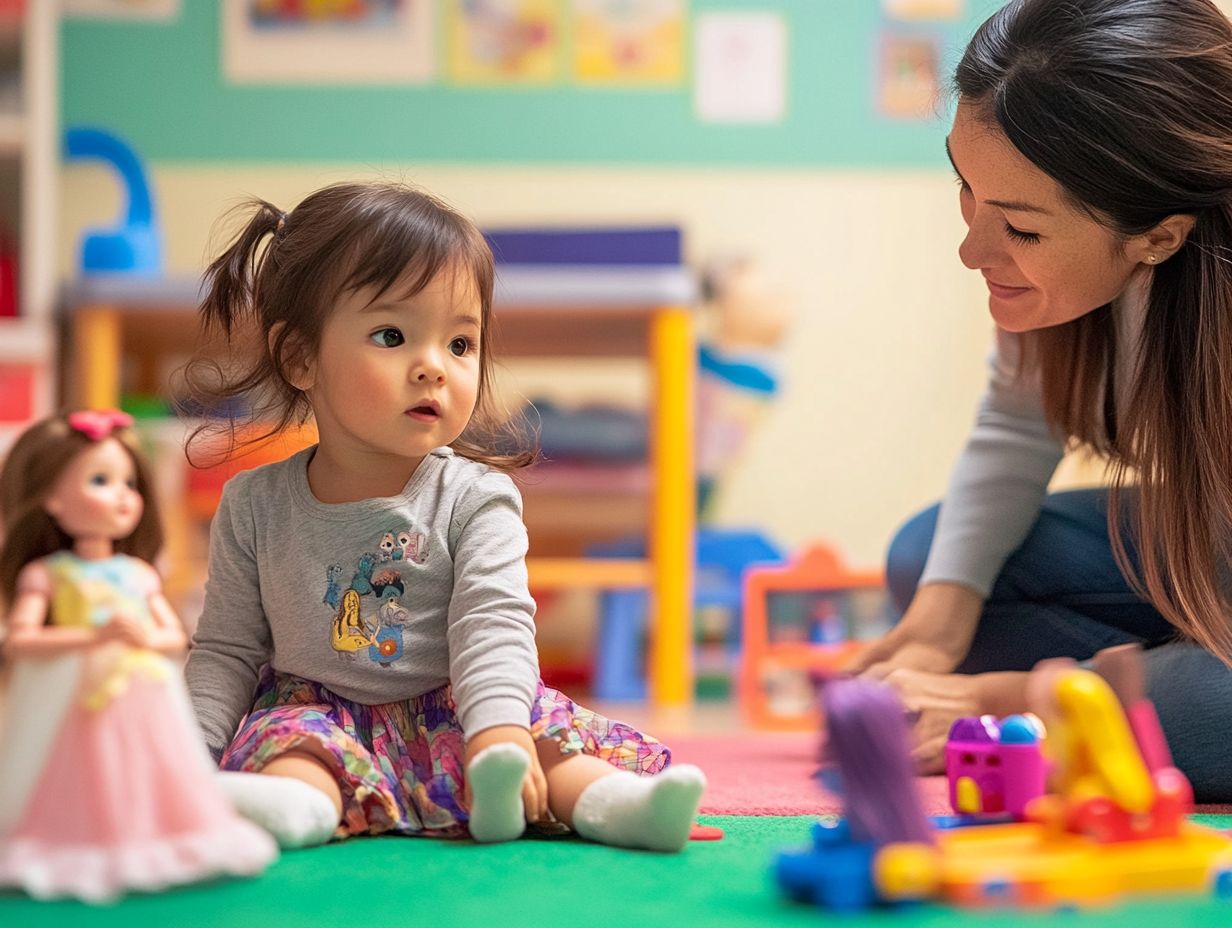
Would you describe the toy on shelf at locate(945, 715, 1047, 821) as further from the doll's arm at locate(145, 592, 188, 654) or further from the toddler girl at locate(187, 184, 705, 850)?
the doll's arm at locate(145, 592, 188, 654)

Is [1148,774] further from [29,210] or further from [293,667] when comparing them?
[29,210]

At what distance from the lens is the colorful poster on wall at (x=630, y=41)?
8.82ft

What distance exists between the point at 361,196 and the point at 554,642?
1792mm

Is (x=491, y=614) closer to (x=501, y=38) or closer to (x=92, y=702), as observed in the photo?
(x=92, y=702)

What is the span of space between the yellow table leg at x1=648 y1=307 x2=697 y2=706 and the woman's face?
103cm

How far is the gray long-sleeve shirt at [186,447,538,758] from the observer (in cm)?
92

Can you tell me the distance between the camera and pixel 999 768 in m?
0.87

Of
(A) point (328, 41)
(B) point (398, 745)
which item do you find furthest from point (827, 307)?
(B) point (398, 745)

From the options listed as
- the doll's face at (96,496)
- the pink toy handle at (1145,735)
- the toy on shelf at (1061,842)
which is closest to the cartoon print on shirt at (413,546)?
the doll's face at (96,496)

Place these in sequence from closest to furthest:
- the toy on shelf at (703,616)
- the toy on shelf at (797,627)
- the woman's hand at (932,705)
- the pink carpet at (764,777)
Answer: the pink carpet at (764,777)
the woman's hand at (932,705)
the toy on shelf at (797,627)
the toy on shelf at (703,616)

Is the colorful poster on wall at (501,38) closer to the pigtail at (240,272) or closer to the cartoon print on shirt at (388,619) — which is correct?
the pigtail at (240,272)

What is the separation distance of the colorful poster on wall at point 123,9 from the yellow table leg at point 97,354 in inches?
29.8

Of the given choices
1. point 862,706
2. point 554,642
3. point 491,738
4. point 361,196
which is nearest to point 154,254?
point 554,642

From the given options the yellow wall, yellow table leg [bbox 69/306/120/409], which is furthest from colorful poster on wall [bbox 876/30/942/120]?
yellow table leg [bbox 69/306/120/409]
